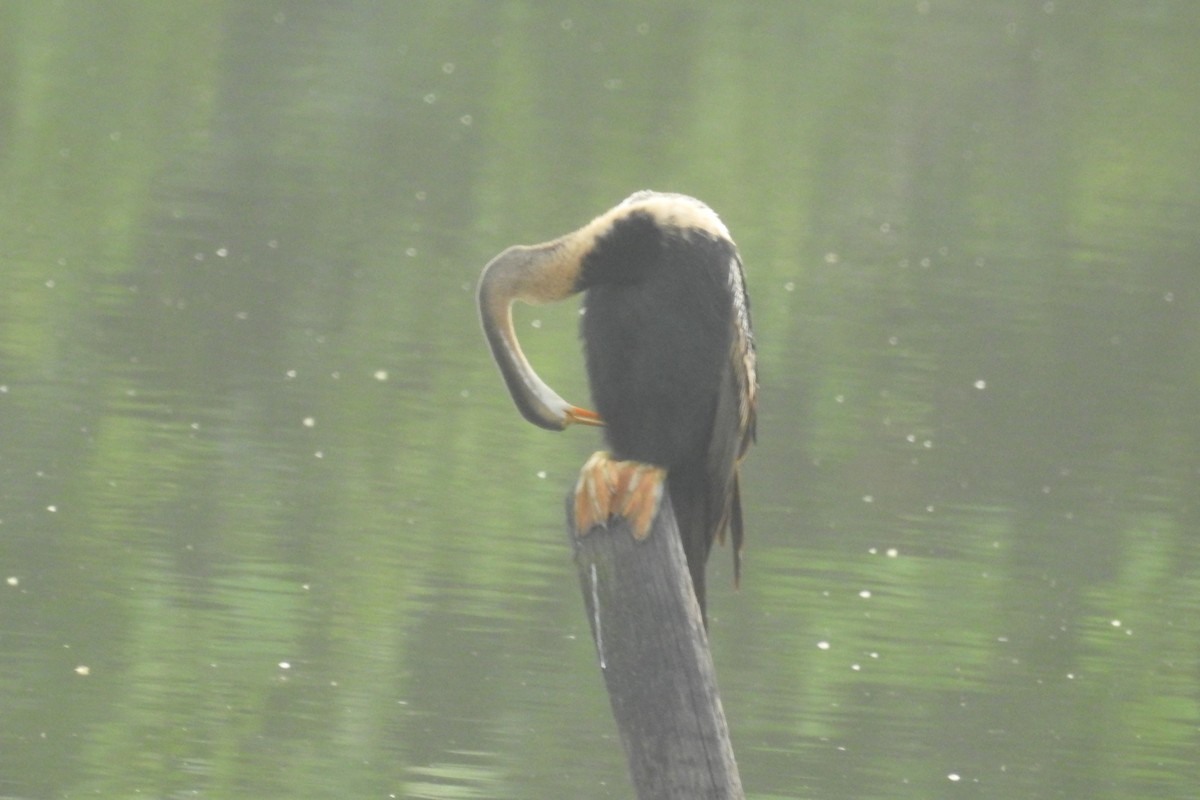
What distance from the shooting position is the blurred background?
6.35 m

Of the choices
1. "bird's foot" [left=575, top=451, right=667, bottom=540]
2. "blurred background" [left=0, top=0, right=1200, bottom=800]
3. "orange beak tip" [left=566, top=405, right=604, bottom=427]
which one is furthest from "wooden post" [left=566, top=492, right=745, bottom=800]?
"blurred background" [left=0, top=0, right=1200, bottom=800]

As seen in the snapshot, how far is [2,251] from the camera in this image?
431 inches

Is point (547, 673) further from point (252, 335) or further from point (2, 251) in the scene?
point (2, 251)

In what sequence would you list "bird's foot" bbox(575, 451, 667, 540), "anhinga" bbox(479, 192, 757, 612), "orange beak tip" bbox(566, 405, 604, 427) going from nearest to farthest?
"bird's foot" bbox(575, 451, 667, 540) → "orange beak tip" bbox(566, 405, 604, 427) → "anhinga" bbox(479, 192, 757, 612)

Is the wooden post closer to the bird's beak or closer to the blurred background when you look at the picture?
the bird's beak

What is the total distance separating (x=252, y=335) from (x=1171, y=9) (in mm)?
17462

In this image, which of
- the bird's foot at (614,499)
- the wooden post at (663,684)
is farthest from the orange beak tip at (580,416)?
the wooden post at (663,684)

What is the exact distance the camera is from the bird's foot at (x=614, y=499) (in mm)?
4082

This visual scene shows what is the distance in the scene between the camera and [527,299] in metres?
4.30

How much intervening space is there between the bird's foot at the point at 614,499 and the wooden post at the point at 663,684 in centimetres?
13

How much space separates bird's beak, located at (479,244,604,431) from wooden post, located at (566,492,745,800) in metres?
0.41

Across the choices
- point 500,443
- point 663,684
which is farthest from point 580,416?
point 500,443

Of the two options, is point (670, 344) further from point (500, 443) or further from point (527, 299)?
point (500, 443)

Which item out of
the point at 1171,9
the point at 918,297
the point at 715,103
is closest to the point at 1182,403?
the point at 918,297
